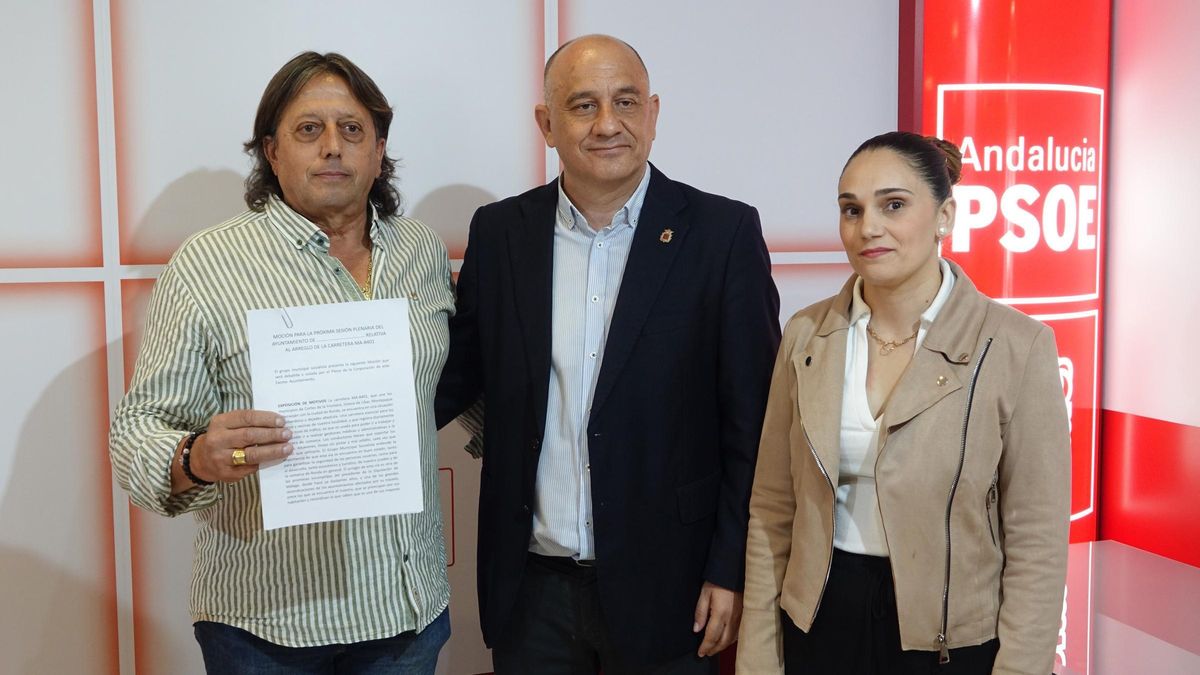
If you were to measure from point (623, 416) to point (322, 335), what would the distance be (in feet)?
2.31

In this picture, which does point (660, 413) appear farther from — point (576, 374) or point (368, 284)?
point (368, 284)

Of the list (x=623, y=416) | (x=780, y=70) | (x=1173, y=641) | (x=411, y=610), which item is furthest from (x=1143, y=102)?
(x=411, y=610)

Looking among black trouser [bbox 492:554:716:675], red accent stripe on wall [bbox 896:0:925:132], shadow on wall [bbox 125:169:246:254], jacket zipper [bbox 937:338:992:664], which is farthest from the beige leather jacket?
shadow on wall [bbox 125:169:246:254]

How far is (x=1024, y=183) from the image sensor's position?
3861 millimetres

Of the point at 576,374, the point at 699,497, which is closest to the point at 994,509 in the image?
the point at 699,497

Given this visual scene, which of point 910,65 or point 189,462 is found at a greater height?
point 910,65

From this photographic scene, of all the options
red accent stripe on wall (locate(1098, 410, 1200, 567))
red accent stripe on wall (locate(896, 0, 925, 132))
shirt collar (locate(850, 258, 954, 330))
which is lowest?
red accent stripe on wall (locate(1098, 410, 1200, 567))

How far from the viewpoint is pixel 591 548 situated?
2264 millimetres

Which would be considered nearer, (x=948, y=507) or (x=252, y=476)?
(x=948, y=507)

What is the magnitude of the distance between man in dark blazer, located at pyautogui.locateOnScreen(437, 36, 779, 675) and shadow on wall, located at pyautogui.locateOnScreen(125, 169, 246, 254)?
1.06m

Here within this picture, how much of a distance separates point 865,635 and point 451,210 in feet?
5.96

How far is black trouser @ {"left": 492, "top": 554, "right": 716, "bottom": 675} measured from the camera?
7.48 ft

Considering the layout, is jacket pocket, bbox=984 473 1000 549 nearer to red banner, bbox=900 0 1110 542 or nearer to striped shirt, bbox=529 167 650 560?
striped shirt, bbox=529 167 650 560

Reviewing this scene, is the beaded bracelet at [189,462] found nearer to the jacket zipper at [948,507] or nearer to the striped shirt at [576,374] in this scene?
the striped shirt at [576,374]
